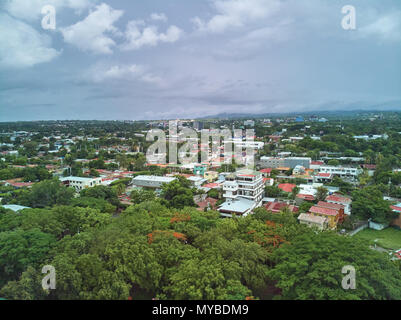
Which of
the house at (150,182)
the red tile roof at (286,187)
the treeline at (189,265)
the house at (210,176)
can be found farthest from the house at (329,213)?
Result: the house at (150,182)

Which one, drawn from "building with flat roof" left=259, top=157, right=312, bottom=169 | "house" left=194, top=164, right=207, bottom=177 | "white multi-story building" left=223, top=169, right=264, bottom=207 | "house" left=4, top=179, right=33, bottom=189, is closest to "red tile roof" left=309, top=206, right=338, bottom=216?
"white multi-story building" left=223, top=169, right=264, bottom=207

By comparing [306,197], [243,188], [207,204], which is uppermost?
[243,188]

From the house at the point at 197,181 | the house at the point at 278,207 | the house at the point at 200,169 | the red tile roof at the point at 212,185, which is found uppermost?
the house at the point at 200,169

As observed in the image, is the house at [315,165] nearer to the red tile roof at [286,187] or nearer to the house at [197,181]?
the red tile roof at [286,187]

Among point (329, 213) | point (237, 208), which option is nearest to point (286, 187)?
point (329, 213)

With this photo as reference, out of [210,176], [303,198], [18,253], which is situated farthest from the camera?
[210,176]

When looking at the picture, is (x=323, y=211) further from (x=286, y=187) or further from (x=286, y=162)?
(x=286, y=162)
